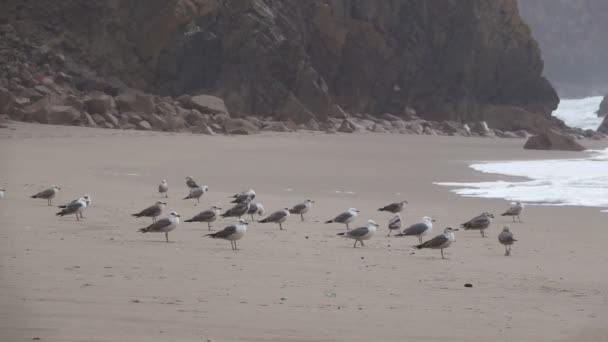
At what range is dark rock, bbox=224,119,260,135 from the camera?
33.2m

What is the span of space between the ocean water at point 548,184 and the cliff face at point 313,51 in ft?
59.7

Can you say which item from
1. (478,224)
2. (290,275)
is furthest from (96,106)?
(290,275)

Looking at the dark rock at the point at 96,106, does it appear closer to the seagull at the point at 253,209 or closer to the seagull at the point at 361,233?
the seagull at the point at 253,209

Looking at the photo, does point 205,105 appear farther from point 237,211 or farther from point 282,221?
point 282,221

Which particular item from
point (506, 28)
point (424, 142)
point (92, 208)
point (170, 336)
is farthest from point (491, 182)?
point (506, 28)

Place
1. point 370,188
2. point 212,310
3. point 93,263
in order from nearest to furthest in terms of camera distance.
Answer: point 212,310
point 93,263
point 370,188

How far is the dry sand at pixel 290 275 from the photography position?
589 centimetres

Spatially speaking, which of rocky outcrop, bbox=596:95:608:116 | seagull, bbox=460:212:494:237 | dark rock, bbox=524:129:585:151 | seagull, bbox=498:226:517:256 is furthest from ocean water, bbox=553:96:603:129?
seagull, bbox=498:226:517:256

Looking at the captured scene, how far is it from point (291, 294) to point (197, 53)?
122 feet

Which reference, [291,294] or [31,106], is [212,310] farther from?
Answer: [31,106]

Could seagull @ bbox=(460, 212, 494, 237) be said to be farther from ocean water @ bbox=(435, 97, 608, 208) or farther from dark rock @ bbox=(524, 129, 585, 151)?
dark rock @ bbox=(524, 129, 585, 151)

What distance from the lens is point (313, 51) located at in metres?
47.1

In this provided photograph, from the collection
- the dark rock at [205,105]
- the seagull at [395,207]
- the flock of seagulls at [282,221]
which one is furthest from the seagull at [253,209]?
the dark rock at [205,105]

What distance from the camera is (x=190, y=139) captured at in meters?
28.7
